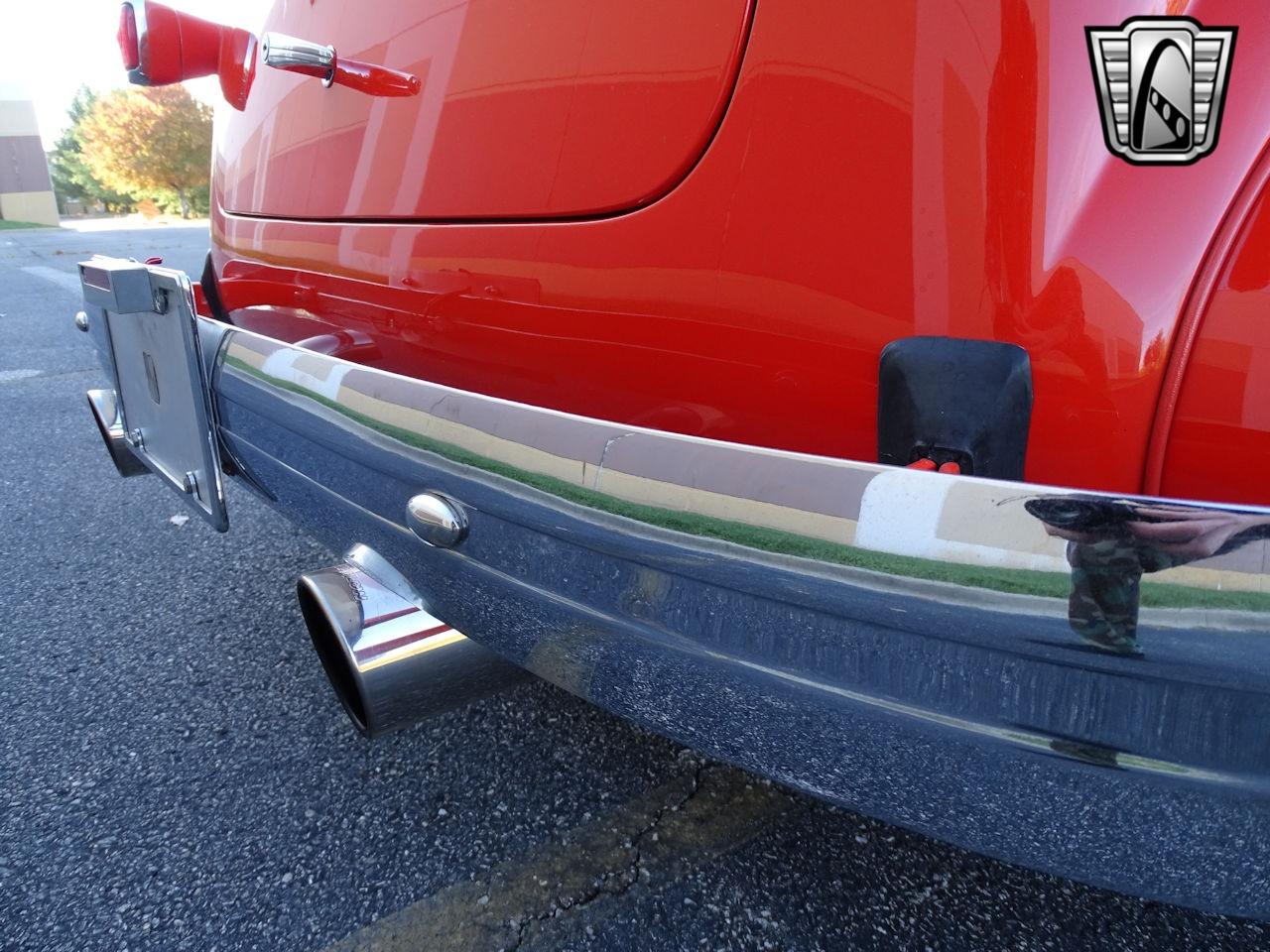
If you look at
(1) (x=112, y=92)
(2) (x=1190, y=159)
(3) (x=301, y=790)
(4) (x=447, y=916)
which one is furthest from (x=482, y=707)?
(1) (x=112, y=92)

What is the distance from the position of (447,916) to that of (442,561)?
0.64m

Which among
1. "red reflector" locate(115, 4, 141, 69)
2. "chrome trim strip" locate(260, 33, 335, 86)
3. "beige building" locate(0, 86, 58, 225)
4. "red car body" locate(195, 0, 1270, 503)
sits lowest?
Answer: "red car body" locate(195, 0, 1270, 503)

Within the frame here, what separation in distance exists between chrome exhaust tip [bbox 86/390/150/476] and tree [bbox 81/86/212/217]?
37.5 m

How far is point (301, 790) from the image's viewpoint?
1684 mm

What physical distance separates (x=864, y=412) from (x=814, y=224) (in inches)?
8.2

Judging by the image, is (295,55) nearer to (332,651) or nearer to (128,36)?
(128,36)

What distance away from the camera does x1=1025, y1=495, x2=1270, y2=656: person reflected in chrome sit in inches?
26.0

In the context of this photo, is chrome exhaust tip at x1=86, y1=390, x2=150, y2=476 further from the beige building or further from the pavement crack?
the beige building

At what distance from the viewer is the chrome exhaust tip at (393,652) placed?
1295 mm

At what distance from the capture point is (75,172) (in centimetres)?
5331

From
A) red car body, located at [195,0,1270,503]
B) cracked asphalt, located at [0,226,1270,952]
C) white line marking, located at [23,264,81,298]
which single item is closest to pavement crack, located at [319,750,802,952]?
cracked asphalt, located at [0,226,1270,952]

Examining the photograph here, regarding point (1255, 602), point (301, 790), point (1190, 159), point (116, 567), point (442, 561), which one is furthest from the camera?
point (116, 567)

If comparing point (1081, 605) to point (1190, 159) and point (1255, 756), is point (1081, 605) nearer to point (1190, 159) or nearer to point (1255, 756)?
point (1255, 756)

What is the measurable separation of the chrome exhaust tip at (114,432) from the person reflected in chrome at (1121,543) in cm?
226
